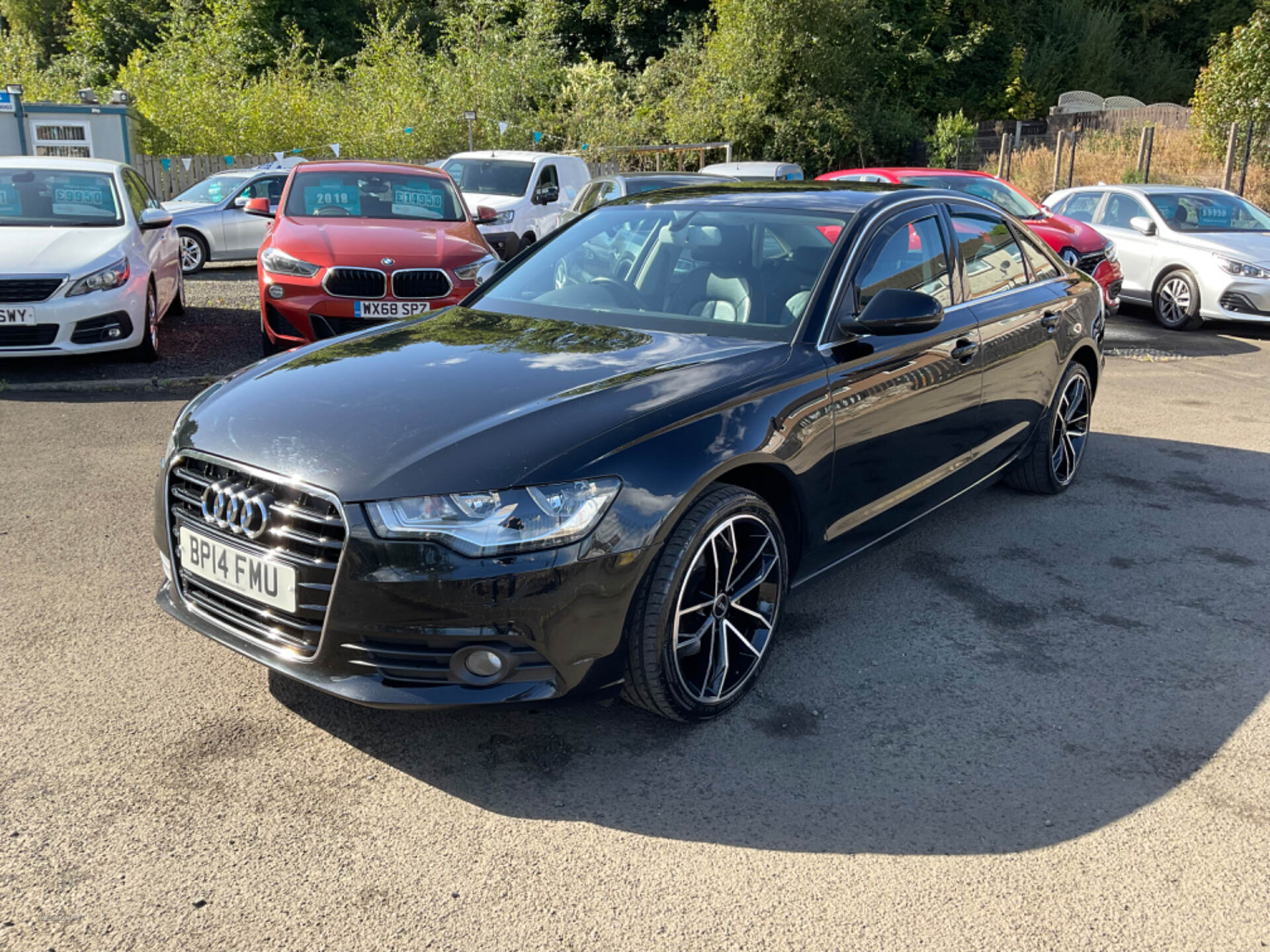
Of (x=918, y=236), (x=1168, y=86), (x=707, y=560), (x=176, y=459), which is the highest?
(x=1168, y=86)

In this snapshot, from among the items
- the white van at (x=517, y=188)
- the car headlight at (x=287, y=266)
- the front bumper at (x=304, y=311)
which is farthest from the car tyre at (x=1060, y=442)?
the white van at (x=517, y=188)

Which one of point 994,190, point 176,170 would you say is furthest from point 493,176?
point 176,170

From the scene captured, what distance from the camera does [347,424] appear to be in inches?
119

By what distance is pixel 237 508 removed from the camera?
2.97m

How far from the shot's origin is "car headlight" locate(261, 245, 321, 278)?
27.1 feet

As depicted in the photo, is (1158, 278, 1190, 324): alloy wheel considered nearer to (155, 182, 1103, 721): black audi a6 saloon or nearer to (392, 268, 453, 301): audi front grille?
(392, 268, 453, 301): audi front grille

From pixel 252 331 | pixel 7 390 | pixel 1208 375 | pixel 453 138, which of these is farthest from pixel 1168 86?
pixel 7 390

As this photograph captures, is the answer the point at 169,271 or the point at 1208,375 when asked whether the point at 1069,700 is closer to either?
the point at 1208,375

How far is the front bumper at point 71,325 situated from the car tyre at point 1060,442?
6.43 meters

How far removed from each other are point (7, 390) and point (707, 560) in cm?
653

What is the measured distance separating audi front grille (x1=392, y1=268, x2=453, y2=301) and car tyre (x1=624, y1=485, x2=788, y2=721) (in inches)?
221

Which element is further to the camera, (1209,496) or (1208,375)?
(1208,375)

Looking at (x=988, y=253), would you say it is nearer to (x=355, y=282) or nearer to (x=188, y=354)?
(x=355, y=282)

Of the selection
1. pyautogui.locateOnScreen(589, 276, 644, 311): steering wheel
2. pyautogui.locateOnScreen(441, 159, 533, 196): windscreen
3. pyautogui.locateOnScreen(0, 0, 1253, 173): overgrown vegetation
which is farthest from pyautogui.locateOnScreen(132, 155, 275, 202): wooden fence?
pyautogui.locateOnScreen(589, 276, 644, 311): steering wheel
